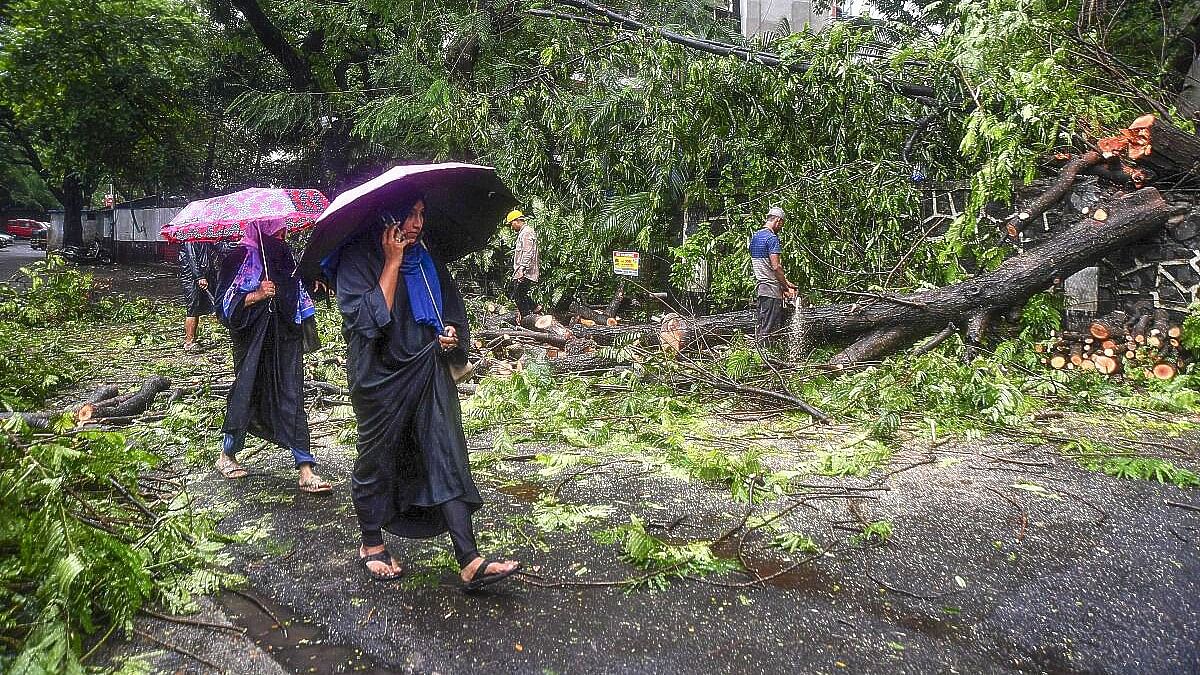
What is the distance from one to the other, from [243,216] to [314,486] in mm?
1731

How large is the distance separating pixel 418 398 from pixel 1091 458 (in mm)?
4446

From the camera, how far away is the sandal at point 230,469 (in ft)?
18.2

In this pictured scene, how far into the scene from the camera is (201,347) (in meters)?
11.3

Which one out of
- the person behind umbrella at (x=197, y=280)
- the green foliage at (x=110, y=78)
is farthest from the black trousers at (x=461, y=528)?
the green foliage at (x=110, y=78)

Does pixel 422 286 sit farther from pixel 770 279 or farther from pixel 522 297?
pixel 522 297

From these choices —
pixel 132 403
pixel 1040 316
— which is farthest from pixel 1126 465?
pixel 132 403

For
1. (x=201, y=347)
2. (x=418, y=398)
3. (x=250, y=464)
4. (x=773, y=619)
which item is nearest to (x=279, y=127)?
(x=201, y=347)

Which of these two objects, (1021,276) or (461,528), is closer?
(461,528)

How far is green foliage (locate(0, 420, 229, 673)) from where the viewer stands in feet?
10.1

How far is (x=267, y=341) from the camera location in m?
5.41

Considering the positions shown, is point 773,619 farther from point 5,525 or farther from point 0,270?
point 0,270

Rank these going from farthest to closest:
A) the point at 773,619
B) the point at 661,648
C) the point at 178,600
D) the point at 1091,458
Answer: the point at 1091,458, the point at 178,600, the point at 773,619, the point at 661,648

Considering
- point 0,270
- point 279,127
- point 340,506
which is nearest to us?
point 340,506

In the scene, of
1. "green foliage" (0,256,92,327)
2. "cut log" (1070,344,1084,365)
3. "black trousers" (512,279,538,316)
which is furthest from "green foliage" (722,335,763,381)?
"green foliage" (0,256,92,327)
